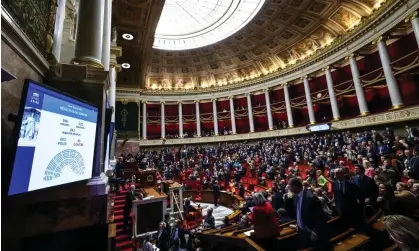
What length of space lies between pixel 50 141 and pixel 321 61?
2019 cm

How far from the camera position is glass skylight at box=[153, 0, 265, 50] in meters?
18.0

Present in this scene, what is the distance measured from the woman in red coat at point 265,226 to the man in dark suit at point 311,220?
0.40 metres

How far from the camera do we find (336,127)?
15898 millimetres

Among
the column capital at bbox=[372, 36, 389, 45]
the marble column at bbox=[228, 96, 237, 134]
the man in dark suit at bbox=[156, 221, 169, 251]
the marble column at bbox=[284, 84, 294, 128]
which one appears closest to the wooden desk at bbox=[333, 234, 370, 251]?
the man in dark suit at bbox=[156, 221, 169, 251]

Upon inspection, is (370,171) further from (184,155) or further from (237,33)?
(237,33)

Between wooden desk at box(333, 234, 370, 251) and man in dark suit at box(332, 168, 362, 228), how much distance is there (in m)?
0.33

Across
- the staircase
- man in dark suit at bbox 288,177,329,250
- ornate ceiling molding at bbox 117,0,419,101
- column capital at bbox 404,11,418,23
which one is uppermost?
ornate ceiling molding at bbox 117,0,419,101

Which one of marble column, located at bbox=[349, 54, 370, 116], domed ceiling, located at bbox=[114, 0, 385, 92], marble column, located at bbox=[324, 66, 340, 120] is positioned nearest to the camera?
marble column, located at bbox=[349, 54, 370, 116]

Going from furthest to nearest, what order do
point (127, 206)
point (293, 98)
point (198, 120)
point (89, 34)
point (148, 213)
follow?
point (198, 120), point (293, 98), point (148, 213), point (127, 206), point (89, 34)

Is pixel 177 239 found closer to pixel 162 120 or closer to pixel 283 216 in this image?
pixel 283 216

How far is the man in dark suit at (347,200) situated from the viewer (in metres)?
3.45

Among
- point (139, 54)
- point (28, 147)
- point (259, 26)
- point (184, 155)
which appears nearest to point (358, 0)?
point (259, 26)

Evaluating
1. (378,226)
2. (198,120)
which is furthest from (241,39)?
(378,226)

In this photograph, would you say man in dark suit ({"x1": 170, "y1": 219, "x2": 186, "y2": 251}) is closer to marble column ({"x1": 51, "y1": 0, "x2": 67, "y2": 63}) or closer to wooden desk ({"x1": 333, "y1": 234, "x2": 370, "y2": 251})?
wooden desk ({"x1": 333, "y1": 234, "x2": 370, "y2": 251})
